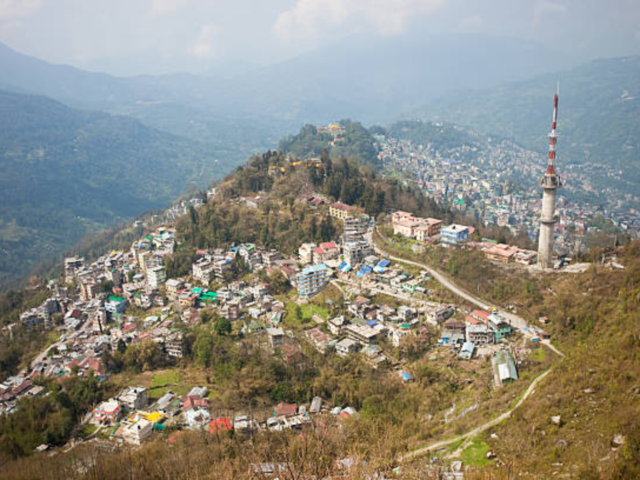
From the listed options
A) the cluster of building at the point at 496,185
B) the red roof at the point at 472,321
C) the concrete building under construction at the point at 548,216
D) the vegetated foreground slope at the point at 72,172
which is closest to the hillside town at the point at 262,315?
the red roof at the point at 472,321

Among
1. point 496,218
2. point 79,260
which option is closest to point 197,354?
point 79,260

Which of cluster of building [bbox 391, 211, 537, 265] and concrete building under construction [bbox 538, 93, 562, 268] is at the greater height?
concrete building under construction [bbox 538, 93, 562, 268]

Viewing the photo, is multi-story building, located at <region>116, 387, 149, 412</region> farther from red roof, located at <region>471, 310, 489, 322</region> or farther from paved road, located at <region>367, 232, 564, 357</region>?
red roof, located at <region>471, 310, 489, 322</region>

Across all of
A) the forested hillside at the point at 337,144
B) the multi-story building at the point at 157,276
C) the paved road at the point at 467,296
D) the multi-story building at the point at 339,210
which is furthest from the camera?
the forested hillside at the point at 337,144

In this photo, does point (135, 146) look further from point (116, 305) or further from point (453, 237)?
point (453, 237)

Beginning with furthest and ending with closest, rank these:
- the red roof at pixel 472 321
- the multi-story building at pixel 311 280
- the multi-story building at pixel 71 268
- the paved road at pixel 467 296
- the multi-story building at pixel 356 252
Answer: the multi-story building at pixel 71 268
the multi-story building at pixel 356 252
the multi-story building at pixel 311 280
the red roof at pixel 472 321
the paved road at pixel 467 296

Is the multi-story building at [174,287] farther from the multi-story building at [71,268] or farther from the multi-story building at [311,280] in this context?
the multi-story building at [71,268]

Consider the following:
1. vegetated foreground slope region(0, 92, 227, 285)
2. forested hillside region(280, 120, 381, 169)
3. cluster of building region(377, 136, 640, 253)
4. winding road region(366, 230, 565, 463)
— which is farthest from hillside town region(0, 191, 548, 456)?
vegetated foreground slope region(0, 92, 227, 285)

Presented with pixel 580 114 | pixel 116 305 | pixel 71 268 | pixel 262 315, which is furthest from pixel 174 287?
pixel 580 114
